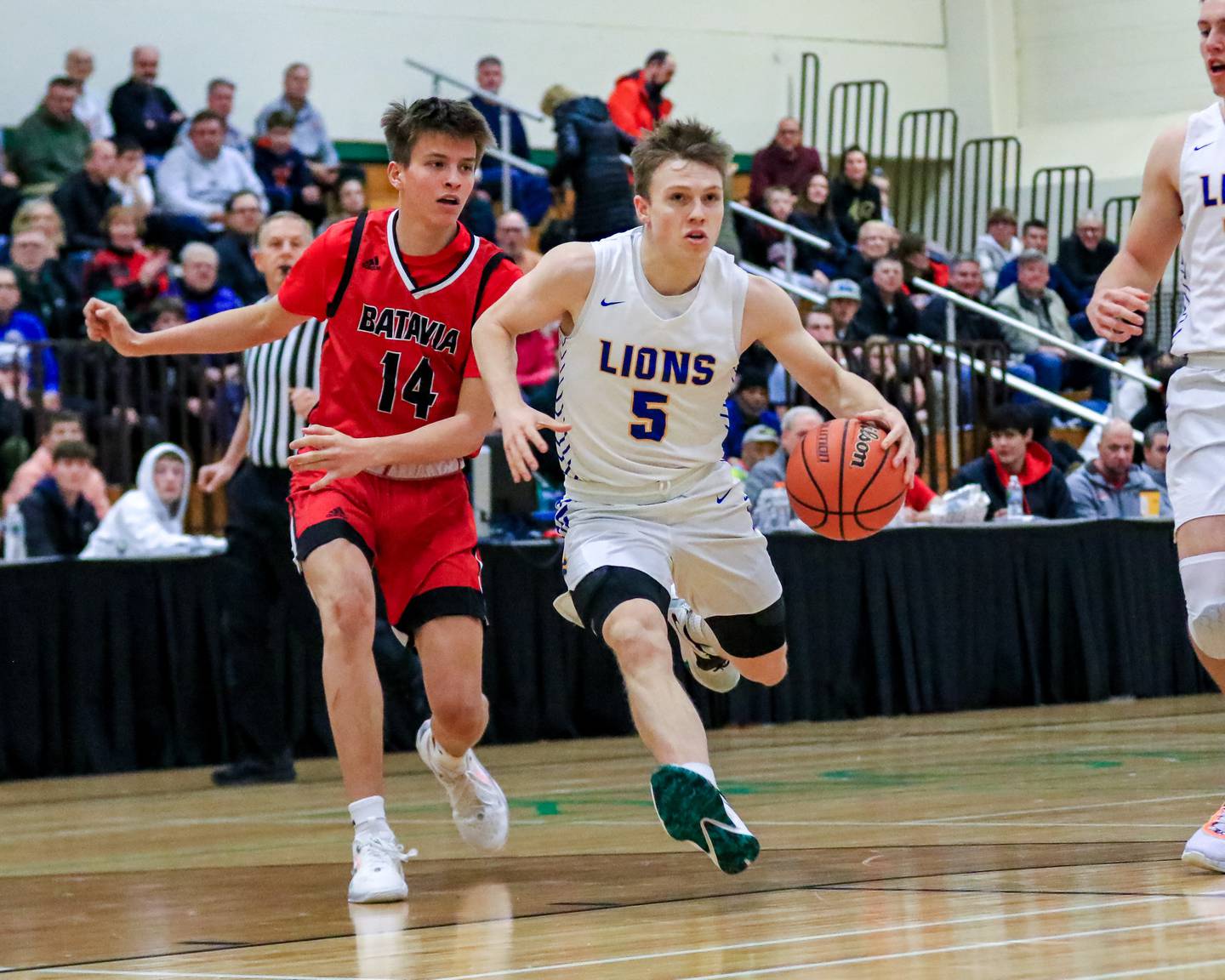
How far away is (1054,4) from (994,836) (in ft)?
54.5

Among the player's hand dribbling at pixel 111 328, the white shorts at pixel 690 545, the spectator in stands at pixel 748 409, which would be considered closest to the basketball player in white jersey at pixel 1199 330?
the white shorts at pixel 690 545

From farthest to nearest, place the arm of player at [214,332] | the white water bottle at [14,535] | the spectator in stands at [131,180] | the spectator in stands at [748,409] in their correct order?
the spectator in stands at [131,180], the spectator in stands at [748,409], the white water bottle at [14,535], the arm of player at [214,332]

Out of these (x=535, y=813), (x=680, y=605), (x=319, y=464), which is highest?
(x=319, y=464)

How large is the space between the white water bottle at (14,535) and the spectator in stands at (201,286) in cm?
267

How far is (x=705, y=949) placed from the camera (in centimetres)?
397

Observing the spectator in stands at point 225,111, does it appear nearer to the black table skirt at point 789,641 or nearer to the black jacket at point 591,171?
the black jacket at point 591,171

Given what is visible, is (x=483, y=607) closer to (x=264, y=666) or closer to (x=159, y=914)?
(x=159, y=914)

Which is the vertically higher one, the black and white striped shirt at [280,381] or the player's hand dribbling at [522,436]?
the black and white striped shirt at [280,381]

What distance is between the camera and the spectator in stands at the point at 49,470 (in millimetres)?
10094

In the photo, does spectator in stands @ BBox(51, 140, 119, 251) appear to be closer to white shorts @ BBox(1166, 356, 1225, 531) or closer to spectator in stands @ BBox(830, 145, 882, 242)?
spectator in stands @ BBox(830, 145, 882, 242)

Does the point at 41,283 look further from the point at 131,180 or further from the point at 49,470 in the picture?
the point at 49,470

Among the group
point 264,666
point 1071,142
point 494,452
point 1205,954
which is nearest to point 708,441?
point 1205,954

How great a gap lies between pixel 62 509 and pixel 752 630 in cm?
524

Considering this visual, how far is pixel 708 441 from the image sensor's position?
5.37 m
